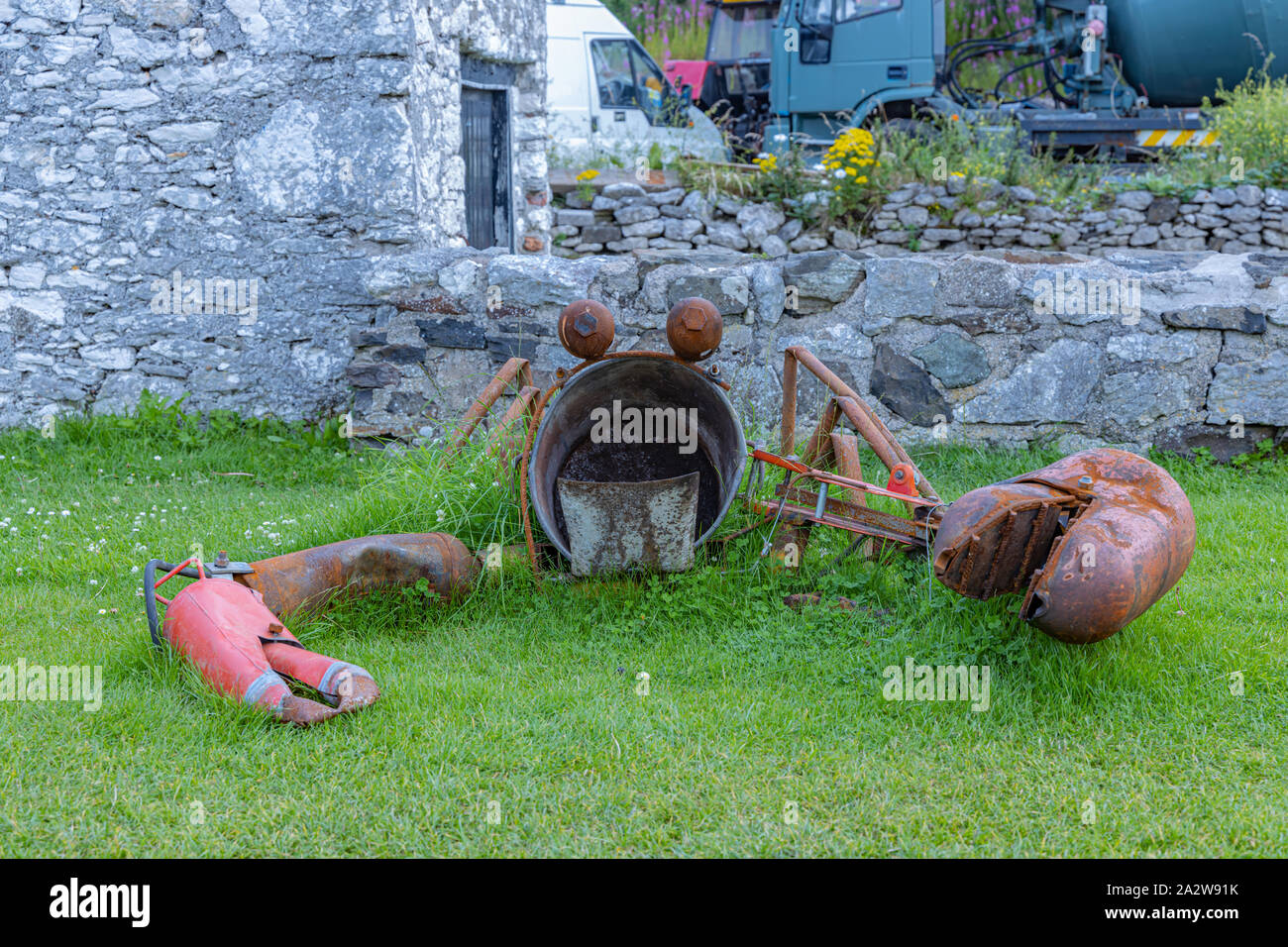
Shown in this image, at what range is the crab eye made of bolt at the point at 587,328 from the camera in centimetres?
355

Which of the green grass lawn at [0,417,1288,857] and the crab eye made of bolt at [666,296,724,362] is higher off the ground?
the crab eye made of bolt at [666,296,724,362]

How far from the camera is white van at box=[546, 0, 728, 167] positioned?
1173 cm

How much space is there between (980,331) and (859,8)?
27.1 feet

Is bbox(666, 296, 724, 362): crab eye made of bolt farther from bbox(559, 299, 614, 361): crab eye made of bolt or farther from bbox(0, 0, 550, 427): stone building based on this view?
bbox(0, 0, 550, 427): stone building

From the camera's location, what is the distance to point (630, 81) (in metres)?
12.2

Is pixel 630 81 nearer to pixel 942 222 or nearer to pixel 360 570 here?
pixel 942 222

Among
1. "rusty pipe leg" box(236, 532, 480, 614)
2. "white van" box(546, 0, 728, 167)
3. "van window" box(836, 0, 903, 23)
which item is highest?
"van window" box(836, 0, 903, 23)

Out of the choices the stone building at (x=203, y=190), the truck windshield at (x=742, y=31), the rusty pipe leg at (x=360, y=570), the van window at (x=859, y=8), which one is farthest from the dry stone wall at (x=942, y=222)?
the rusty pipe leg at (x=360, y=570)

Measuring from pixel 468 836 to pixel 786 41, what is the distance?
11570 mm

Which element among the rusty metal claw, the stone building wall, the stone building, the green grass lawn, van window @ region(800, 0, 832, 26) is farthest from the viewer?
van window @ region(800, 0, 832, 26)

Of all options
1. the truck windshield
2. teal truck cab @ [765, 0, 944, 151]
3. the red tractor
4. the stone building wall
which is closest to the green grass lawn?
the stone building wall

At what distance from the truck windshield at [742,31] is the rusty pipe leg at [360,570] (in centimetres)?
1146

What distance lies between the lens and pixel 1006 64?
55.5 ft
